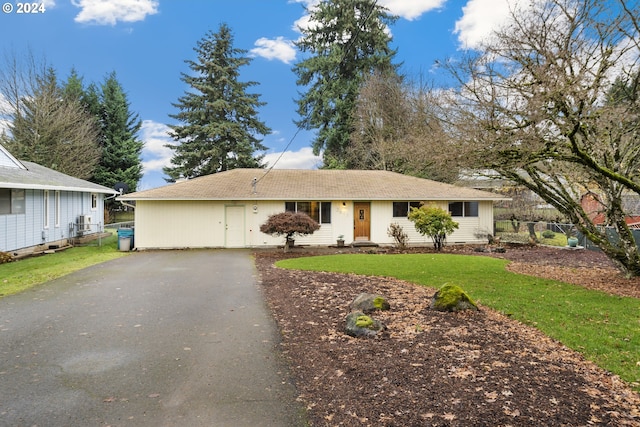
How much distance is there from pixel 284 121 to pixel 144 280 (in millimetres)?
28984

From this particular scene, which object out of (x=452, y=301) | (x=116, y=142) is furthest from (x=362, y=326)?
(x=116, y=142)

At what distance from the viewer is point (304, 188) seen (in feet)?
65.5

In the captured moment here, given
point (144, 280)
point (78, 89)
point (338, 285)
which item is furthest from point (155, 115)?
point (338, 285)

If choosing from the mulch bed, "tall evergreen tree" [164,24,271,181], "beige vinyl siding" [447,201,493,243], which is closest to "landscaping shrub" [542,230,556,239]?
"beige vinyl siding" [447,201,493,243]

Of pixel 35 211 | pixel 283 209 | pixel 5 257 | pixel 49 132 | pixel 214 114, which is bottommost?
pixel 5 257

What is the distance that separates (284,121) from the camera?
3709 cm

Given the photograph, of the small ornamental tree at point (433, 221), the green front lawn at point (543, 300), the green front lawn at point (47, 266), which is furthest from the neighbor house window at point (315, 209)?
the green front lawn at point (47, 266)

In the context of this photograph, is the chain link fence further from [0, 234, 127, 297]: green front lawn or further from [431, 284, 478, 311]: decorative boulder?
[0, 234, 127, 297]: green front lawn

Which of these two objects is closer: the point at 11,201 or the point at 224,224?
the point at 11,201

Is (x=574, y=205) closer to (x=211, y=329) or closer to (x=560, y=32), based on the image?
(x=560, y=32)

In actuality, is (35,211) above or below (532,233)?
above

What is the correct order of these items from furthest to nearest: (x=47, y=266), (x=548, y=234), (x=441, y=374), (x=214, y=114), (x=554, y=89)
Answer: (x=214, y=114), (x=548, y=234), (x=47, y=266), (x=554, y=89), (x=441, y=374)

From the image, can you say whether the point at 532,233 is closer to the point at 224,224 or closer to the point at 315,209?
the point at 315,209

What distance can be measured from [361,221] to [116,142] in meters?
27.0
